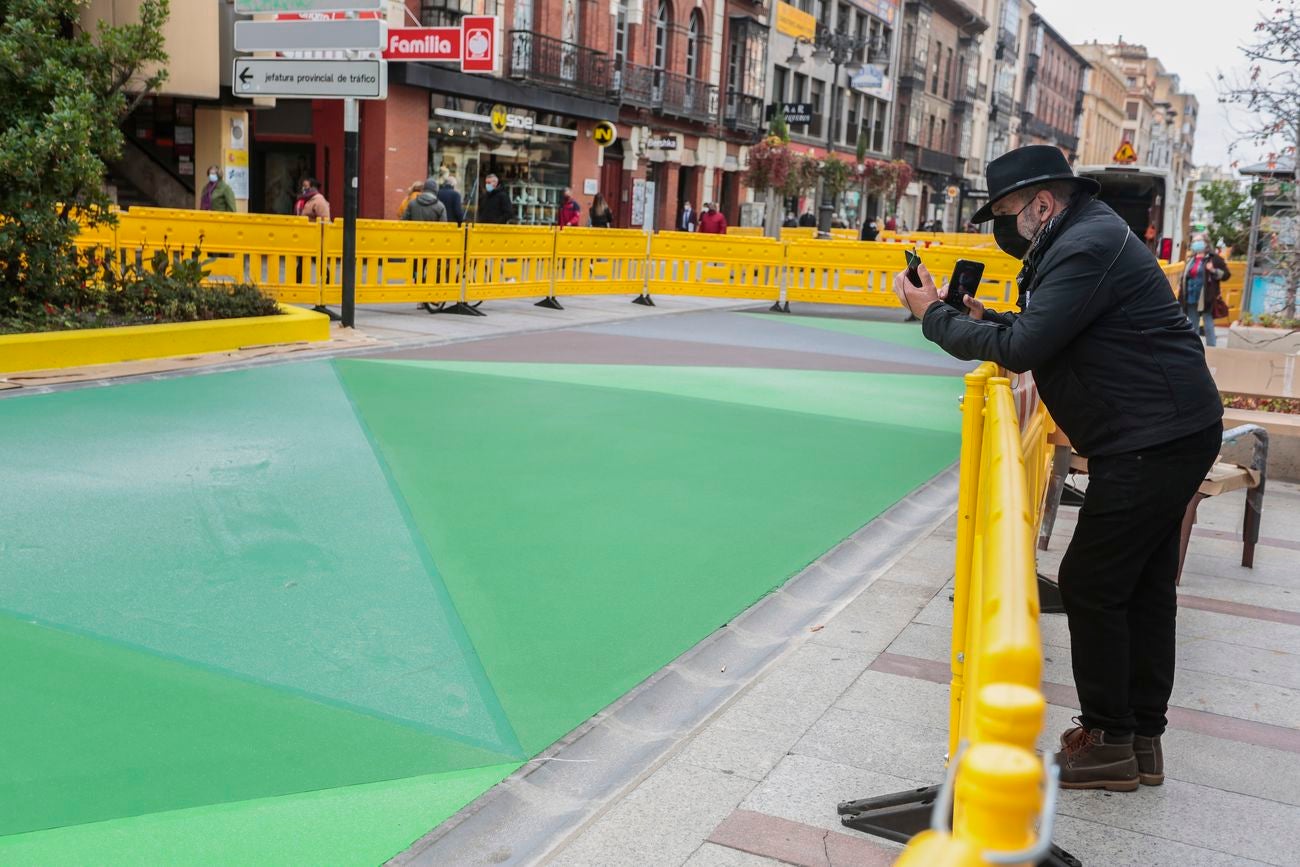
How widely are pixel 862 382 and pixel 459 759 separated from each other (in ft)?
32.5

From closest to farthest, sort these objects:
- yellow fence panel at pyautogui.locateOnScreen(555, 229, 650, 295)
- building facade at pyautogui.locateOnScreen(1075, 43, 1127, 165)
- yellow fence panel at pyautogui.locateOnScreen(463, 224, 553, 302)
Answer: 1. yellow fence panel at pyautogui.locateOnScreen(463, 224, 553, 302)
2. yellow fence panel at pyautogui.locateOnScreen(555, 229, 650, 295)
3. building facade at pyautogui.locateOnScreen(1075, 43, 1127, 165)

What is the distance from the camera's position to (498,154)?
31.4m

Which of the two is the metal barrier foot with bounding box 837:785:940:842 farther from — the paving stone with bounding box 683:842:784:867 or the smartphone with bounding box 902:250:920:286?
the smartphone with bounding box 902:250:920:286

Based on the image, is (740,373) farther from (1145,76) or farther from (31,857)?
(1145,76)

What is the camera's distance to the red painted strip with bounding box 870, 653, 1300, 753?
4266 mm

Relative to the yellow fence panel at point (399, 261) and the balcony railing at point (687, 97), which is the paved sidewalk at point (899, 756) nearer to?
the yellow fence panel at point (399, 261)

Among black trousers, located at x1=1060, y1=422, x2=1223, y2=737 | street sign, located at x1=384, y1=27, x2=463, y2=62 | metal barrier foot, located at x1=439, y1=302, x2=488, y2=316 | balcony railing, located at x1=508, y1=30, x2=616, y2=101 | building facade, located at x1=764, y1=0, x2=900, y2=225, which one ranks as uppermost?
building facade, located at x1=764, y1=0, x2=900, y2=225

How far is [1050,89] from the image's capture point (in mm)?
91625

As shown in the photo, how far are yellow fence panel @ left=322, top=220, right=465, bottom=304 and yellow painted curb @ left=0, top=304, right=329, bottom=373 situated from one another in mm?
2105

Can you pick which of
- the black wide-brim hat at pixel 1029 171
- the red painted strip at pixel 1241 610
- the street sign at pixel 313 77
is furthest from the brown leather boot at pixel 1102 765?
the street sign at pixel 313 77

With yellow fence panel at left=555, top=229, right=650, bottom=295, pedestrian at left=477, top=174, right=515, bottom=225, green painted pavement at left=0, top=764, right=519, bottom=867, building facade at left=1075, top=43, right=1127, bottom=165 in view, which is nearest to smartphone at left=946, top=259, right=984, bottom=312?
green painted pavement at left=0, top=764, right=519, bottom=867

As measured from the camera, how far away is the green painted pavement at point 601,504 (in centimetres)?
492

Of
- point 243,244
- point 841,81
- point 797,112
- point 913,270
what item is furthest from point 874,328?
point 841,81

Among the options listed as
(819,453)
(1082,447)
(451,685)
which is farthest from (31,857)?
(819,453)
